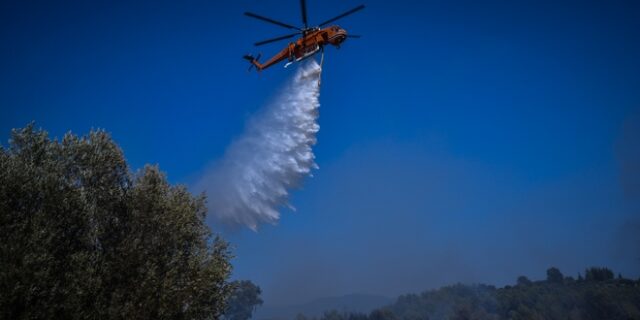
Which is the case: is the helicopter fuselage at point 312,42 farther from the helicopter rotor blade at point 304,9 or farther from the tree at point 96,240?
the tree at point 96,240

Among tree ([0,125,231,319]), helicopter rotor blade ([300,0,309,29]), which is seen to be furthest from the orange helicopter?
tree ([0,125,231,319])

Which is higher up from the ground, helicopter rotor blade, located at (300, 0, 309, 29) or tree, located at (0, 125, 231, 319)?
helicopter rotor blade, located at (300, 0, 309, 29)

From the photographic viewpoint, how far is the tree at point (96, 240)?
15641mm

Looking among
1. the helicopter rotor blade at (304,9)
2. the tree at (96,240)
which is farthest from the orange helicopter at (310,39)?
the tree at (96,240)

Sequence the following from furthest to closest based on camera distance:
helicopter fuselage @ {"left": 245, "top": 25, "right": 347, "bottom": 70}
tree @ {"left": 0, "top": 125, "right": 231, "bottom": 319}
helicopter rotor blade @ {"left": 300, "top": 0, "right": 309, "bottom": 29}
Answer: helicopter fuselage @ {"left": 245, "top": 25, "right": 347, "bottom": 70}
helicopter rotor blade @ {"left": 300, "top": 0, "right": 309, "bottom": 29}
tree @ {"left": 0, "top": 125, "right": 231, "bottom": 319}

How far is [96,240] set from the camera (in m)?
19.0

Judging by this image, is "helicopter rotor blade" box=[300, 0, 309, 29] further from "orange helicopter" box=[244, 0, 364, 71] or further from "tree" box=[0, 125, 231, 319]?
"tree" box=[0, 125, 231, 319]

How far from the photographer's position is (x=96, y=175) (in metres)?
20.8

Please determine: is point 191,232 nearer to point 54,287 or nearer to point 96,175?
point 96,175

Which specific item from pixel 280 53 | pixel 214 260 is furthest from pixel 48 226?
pixel 280 53

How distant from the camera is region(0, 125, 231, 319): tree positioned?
51.3ft

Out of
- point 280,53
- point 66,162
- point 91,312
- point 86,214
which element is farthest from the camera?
point 280,53

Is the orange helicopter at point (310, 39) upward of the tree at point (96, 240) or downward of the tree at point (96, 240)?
upward

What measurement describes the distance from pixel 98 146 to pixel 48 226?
5957 mm
